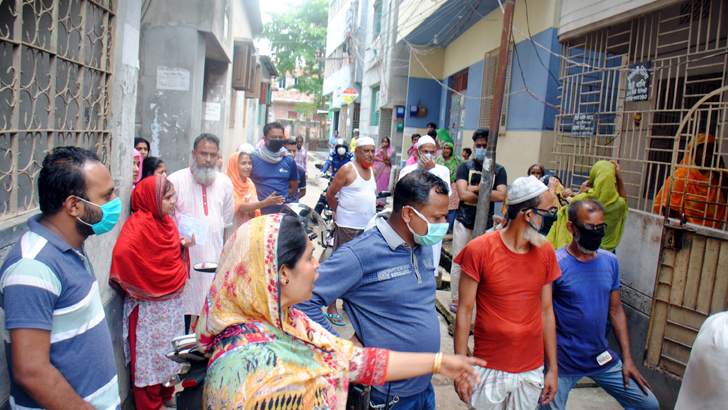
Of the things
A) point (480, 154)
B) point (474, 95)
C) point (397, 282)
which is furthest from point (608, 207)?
point (474, 95)

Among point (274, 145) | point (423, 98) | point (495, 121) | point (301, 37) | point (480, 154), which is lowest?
point (274, 145)

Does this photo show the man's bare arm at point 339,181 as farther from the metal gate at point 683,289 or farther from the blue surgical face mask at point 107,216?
the blue surgical face mask at point 107,216

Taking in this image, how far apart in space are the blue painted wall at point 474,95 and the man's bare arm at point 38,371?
8419mm

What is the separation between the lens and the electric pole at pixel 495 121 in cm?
430

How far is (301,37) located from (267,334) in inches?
1352

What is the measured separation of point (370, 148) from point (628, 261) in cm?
264

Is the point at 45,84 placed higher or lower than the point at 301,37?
lower

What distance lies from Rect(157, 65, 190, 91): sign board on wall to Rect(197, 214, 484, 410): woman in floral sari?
4896 mm

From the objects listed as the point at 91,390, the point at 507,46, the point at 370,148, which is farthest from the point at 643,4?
the point at 91,390

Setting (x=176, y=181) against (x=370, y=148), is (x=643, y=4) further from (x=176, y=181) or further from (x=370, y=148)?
(x=176, y=181)

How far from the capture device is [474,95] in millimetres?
9430

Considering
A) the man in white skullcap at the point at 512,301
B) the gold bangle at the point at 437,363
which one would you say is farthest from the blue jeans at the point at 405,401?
the gold bangle at the point at 437,363

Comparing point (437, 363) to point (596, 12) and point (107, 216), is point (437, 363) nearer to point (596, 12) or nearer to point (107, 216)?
point (107, 216)

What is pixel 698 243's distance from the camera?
3.02m
